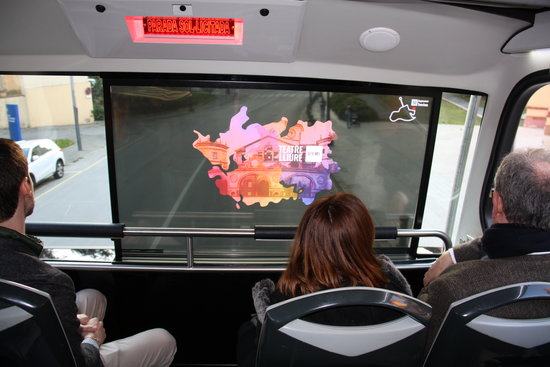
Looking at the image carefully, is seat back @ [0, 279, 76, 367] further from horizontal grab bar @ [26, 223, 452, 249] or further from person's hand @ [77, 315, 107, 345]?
horizontal grab bar @ [26, 223, 452, 249]

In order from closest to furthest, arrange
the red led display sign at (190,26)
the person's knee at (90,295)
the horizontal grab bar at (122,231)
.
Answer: the red led display sign at (190,26) < the person's knee at (90,295) < the horizontal grab bar at (122,231)

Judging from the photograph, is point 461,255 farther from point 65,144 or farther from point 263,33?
point 65,144

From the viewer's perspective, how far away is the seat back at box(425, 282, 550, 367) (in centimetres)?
111

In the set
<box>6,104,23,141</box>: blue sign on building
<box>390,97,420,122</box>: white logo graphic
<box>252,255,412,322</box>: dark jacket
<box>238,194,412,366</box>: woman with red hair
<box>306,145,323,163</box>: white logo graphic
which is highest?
<box>390,97,420,122</box>: white logo graphic

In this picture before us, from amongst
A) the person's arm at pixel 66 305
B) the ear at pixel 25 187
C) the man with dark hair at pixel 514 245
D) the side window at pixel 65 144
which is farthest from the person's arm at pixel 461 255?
the side window at pixel 65 144

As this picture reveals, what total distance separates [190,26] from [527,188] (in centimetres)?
193

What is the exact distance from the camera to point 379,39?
7.25 ft

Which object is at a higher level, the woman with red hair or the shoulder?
the woman with red hair

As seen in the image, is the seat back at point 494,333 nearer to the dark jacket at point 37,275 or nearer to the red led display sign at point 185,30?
the dark jacket at point 37,275

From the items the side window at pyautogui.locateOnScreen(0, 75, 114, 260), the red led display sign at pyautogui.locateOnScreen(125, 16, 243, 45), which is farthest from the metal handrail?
the red led display sign at pyautogui.locateOnScreen(125, 16, 243, 45)

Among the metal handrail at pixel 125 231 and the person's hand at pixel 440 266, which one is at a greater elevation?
the person's hand at pixel 440 266

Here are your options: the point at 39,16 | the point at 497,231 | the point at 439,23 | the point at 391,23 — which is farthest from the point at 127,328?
the point at 439,23

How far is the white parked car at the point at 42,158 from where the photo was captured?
271 cm

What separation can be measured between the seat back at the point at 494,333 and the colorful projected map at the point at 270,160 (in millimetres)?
1886
